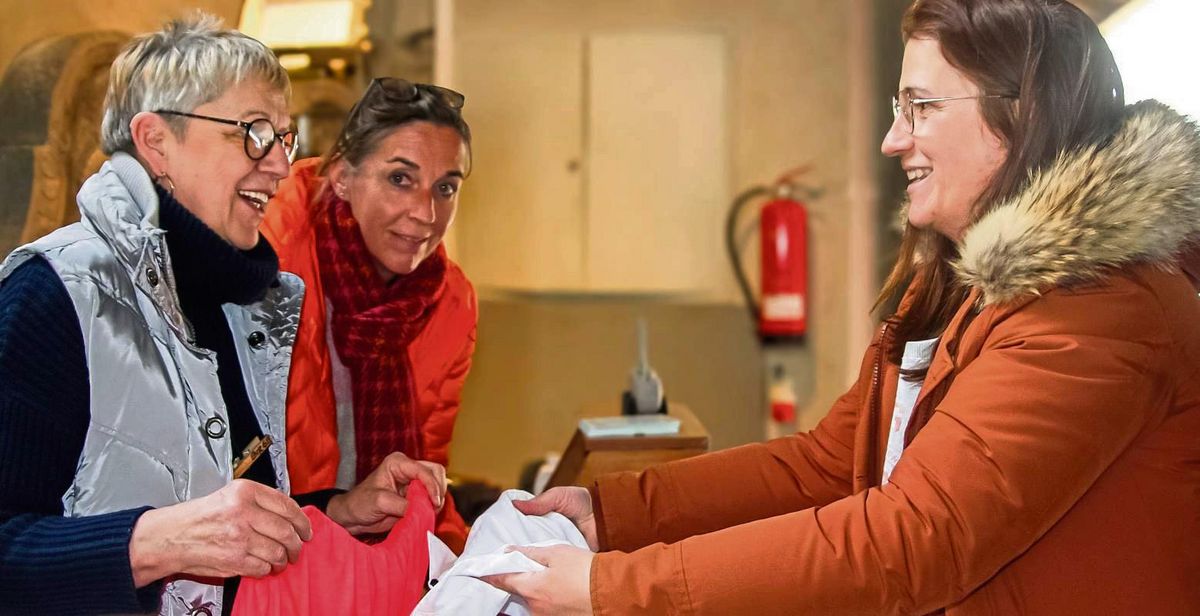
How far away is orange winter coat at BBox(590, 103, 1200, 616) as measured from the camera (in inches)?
43.1

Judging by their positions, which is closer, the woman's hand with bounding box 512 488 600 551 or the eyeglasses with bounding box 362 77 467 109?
the woman's hand with bounding box 512 488 600 551

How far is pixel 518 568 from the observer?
1.22 m

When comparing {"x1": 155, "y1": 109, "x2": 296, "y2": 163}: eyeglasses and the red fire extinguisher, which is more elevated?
{"x1": 155, "y1": 109, "x2": 296, "y2": 163}: eyeglasses

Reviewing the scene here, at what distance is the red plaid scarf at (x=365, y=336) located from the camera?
180 centimetres

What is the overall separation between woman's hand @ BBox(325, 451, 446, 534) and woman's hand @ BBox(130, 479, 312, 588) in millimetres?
381

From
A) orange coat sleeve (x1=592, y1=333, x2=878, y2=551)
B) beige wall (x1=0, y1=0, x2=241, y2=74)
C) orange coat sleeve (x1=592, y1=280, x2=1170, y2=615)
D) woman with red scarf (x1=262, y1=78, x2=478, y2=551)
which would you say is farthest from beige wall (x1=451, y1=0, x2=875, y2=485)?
orange coat sleeve (x1=592, y1=280, x2=1170, y2=615)

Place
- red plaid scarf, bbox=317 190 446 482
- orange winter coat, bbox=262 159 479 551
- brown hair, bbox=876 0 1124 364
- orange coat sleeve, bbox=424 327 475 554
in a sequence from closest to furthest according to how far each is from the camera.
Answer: brown hair, bbox=876 0 1124 364 < orange winter coat, bbox=262 159 479 551 < red plaid scarf, bbox=317 190 446 482 < orange coat sleeve, bbox=424 327 475 554

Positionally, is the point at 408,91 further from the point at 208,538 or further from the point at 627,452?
the point at 627,452

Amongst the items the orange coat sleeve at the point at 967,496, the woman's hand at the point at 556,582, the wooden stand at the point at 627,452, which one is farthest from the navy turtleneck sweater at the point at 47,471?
the wooden stand at the point at 627,452

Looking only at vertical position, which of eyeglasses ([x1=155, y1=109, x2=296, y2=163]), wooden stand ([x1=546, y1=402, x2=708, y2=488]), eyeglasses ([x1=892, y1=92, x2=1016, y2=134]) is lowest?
wooden stand ([x1=546, y1=402, x2=708, y2=488])

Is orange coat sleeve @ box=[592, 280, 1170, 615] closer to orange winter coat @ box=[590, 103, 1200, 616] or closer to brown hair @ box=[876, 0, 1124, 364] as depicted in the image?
orange winter coat @ box=[590, 103, 1200, 616]

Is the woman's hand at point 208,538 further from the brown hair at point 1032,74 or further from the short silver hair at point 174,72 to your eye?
the brown hair at point 1032,74

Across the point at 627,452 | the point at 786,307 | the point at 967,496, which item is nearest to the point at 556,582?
the point at 967,496

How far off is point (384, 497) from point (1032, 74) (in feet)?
3.50
